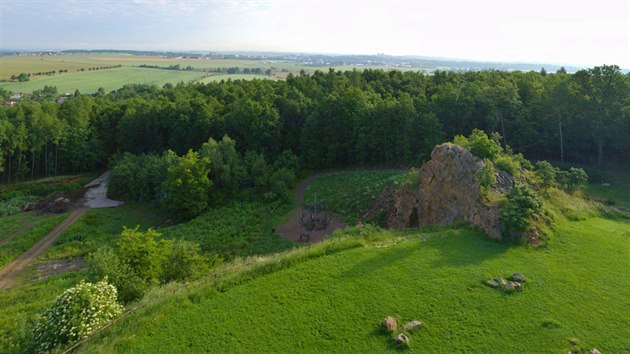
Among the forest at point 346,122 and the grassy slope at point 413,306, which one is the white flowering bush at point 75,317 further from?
the forest at point 346,122

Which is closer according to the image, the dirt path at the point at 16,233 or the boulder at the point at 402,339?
the boulder at the point at 402,339

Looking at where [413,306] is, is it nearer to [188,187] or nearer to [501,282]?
[501,282]

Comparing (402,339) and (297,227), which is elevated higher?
(402,339)

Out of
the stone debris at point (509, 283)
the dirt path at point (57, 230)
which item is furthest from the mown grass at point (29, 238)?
the stone debris at point (509, 283)

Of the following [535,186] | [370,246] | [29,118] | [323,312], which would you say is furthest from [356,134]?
[29,118]

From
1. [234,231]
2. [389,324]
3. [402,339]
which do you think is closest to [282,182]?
[234,231]
